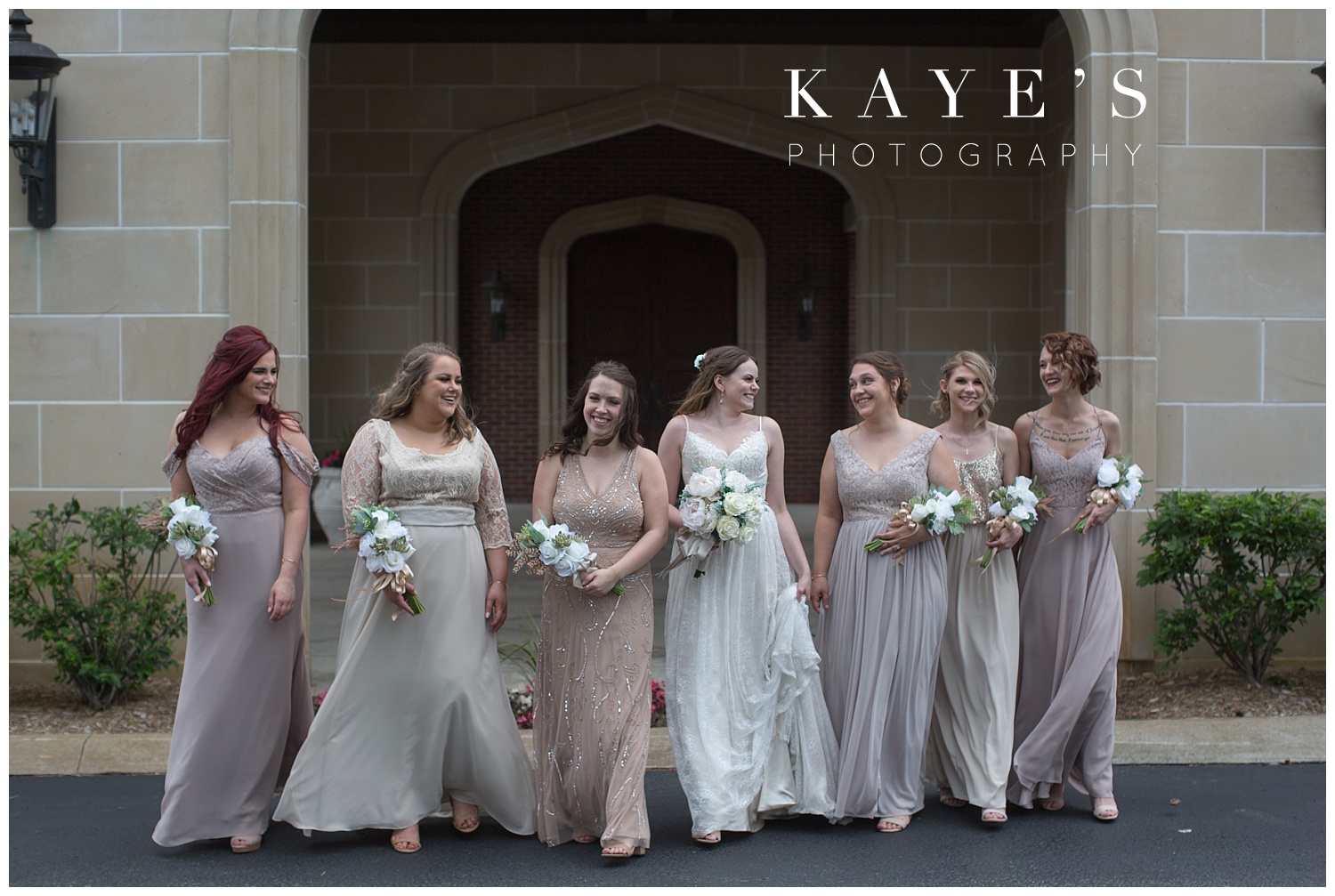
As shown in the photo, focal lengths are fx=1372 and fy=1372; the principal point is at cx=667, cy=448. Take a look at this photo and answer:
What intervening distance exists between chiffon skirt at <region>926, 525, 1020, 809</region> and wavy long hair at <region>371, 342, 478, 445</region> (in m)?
2.00

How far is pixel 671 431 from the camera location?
5324 millimetres

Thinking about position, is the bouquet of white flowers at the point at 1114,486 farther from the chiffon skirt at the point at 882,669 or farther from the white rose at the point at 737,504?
the white rose at the point at 737,504

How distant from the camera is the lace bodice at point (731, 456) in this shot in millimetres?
5215

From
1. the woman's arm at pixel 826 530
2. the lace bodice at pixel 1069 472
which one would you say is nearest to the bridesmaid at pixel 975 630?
the lace bodice at pixel 1069 472

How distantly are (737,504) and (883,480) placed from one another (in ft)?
2.19

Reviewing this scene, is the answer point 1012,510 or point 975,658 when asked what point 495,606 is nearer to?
point 975,658

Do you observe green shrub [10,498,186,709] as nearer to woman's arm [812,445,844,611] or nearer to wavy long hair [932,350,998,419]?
woman's arm [812,445,844,611]

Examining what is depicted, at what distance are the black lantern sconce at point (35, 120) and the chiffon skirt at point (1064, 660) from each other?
5.45 m

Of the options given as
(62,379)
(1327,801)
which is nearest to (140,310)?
(62,379)

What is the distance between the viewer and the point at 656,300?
705 inches

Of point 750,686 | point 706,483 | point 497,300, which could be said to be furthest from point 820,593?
point 497,300

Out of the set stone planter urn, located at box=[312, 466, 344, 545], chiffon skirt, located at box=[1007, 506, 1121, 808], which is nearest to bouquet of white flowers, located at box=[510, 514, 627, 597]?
chiffon skirt, located at box=[1007, 506, 1121, 808]

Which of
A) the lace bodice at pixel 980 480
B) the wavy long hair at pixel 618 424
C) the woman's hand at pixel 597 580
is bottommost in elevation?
the woman's hand at pixel 597 580

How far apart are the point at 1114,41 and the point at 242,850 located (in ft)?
20.2
